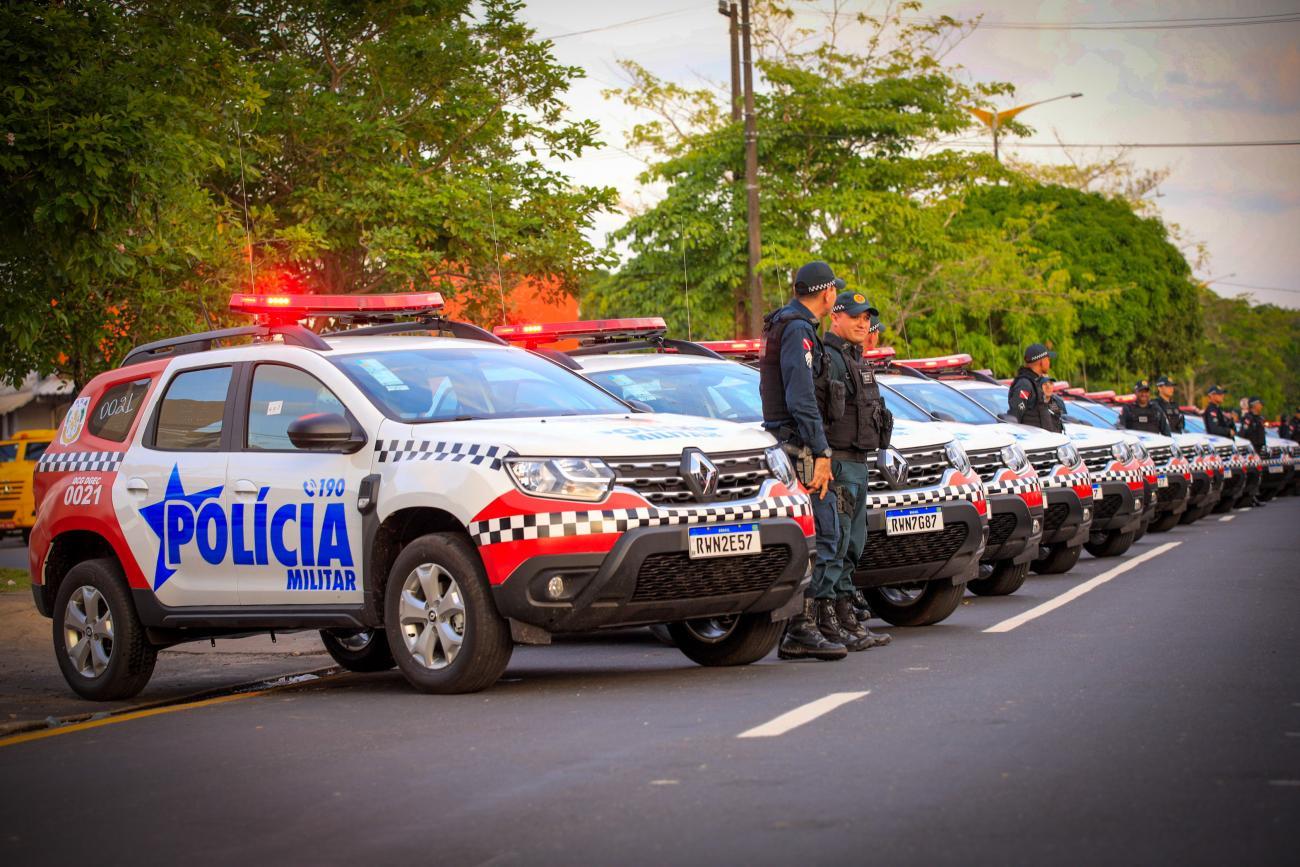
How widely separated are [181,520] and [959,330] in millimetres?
40090

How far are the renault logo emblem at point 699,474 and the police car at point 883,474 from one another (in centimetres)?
166

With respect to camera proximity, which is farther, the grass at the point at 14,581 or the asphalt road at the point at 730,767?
the grass at the point at 14,581

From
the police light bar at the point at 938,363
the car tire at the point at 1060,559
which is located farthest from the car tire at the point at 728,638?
the police light bar at the point at 938,363

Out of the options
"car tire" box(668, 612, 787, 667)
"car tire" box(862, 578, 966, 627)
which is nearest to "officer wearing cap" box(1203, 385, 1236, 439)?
"car tire" box(862, 578, 966, 627)

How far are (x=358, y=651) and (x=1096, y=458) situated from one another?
371 inches

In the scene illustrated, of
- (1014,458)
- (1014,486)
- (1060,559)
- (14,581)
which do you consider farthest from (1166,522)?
(14,581)

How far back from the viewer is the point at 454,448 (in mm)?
8656

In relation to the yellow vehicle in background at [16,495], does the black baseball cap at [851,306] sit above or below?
above

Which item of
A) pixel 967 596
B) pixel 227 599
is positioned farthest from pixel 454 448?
pixel 967 596

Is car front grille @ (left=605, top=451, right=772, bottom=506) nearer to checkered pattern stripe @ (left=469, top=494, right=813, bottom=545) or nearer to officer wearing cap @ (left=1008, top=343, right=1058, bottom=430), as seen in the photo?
checkered pattern stripe @ (left=469, top=494, right=813, bottom=545)

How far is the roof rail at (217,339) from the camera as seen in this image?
980 centimetres

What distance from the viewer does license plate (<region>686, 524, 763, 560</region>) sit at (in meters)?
8.63

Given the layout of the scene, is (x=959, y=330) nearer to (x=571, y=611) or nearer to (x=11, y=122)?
(x=11, y=122)

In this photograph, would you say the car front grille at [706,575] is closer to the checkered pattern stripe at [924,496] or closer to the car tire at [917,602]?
the checkered pattern stripe at [924,496]
